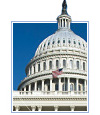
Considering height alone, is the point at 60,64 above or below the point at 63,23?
below

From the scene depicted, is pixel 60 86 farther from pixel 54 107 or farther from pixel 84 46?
pixel 54 107

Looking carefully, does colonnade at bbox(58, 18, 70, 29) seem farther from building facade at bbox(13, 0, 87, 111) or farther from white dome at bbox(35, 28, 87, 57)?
white dome at bbox(35, 28, 87, 57)

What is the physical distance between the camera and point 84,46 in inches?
4653

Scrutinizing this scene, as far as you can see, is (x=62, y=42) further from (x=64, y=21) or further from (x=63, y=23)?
(x=63, y=23)

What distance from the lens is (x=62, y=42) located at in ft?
390

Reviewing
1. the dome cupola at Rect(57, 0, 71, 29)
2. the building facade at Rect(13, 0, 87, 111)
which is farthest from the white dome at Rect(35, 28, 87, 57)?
the dome cupola at Rect(57, 0, 71, 29)

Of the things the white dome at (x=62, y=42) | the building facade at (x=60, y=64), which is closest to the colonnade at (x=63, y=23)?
the building facade at (x=60, y=64)

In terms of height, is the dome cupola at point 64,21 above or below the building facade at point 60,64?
above

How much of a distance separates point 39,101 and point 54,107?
3.17 meters

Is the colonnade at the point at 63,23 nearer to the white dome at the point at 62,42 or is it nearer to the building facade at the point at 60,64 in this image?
the building facade at the point at 60,64

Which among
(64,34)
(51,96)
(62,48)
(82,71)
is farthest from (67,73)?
(51,96)

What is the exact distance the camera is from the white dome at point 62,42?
117 m

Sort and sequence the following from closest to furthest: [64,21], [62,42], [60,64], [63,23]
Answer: [60,64]
[62,42]
[64,21]
[63,23]

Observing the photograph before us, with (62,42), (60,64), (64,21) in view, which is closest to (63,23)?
(64,21)
